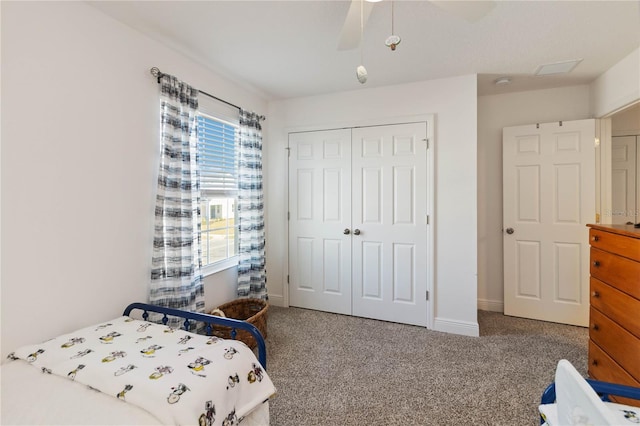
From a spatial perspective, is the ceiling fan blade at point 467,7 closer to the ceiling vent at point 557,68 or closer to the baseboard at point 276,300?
the ceiling vent at point 557,68

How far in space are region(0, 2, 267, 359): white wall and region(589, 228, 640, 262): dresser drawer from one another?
3.00 meters

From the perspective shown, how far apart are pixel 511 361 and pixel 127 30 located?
3713mm

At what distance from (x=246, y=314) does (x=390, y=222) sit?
1748 millimetres

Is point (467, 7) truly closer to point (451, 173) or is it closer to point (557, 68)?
point (451, 173)

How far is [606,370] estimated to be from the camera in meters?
1.80

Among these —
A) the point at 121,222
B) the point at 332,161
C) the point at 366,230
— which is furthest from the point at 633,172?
the point at 121,222

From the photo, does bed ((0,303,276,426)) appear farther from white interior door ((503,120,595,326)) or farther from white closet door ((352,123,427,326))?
white interior door ((503,120,595,326))

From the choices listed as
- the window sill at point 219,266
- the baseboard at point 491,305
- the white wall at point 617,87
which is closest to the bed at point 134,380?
the window sill at point 219,266

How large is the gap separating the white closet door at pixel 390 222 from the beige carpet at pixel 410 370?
234mm

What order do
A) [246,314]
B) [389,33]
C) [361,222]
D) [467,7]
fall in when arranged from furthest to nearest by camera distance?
1. [361,222]
2. [246,314]
3. [389,33]
4. [467,7]

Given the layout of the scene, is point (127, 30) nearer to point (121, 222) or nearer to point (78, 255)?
point (121, 222)

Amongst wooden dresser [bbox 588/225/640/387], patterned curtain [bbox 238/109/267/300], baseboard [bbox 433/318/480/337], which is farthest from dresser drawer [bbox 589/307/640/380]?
patterned curtain [bbox 238/109/267/300]

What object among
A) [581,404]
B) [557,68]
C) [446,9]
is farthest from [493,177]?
[581,404]

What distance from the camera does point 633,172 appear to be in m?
3.12
